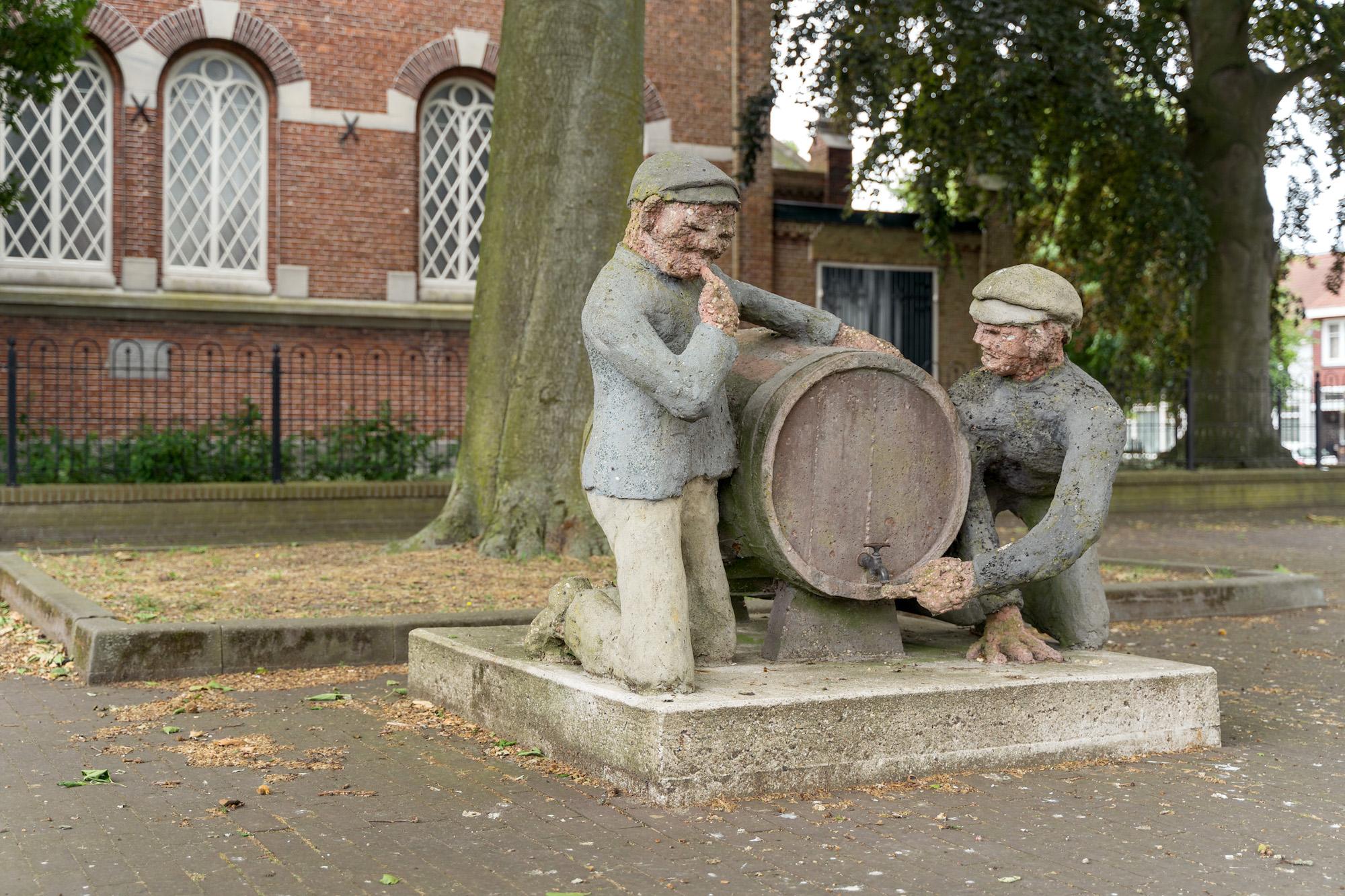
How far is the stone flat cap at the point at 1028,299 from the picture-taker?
206 inches

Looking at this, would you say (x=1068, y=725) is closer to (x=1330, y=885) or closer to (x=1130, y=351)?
(x=1330, y=885)

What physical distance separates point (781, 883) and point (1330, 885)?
1432 mm

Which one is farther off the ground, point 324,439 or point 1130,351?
point 1130,351

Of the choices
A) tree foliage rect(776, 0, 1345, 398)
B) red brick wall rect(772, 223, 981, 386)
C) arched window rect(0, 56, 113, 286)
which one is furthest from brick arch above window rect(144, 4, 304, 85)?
red brick wall rect(772, 223, 981, 386)

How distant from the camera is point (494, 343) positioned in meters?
10.4

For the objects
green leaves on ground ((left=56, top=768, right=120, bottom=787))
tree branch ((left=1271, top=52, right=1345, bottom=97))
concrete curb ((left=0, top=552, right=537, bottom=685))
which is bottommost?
green leaves on ground ((left=56, top=768, right=120, bottom=787))

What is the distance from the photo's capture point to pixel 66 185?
17.6 m

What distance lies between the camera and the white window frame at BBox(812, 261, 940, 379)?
22.5 meters

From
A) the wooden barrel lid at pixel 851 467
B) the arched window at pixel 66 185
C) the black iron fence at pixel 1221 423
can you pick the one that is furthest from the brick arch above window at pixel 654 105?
the wooden barrel lid at pixel 851 467

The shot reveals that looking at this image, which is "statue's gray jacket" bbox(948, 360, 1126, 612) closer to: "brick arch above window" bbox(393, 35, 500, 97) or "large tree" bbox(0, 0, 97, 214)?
"large tree" bbox(0, 0, 97, 214)

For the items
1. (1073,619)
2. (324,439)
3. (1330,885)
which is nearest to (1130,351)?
(324,439)

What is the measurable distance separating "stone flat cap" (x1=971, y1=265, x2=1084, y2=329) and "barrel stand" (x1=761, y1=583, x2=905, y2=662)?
3.86ft

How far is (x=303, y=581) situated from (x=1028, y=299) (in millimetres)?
5494

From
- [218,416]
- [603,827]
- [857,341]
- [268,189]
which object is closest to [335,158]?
[268,189]
